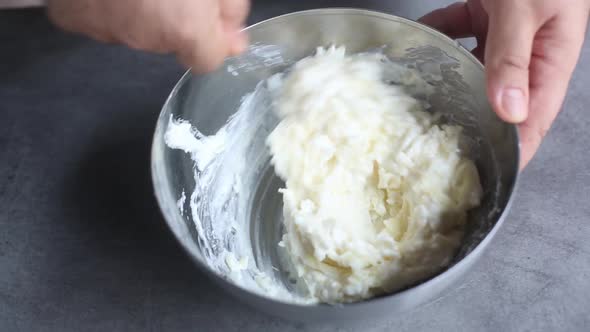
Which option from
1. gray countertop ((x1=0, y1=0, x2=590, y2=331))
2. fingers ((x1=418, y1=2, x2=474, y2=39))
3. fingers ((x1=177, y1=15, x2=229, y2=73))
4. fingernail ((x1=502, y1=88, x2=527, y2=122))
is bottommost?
gray countertop ((x1=0, y1=0, x2=590, y2=331))

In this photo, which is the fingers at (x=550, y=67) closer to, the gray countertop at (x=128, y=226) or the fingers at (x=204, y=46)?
the gray countertop at (x=128, y=226)

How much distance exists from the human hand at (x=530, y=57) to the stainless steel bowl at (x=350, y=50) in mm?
56

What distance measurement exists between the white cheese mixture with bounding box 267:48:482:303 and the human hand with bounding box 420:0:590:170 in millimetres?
160

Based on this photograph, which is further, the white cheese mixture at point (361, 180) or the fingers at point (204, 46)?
the white cheese mixture at point (361, 180)

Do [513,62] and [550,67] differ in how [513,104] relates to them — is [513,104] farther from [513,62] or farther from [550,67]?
[550,67]

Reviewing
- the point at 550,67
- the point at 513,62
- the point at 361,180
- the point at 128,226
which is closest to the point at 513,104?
the point at 513,62

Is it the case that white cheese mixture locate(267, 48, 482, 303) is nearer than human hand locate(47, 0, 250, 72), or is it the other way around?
human hand locate(47, 0, 250, 72)

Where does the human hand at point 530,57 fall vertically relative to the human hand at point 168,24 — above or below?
below

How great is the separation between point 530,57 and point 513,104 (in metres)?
0.17

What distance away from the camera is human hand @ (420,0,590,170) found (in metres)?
0.91

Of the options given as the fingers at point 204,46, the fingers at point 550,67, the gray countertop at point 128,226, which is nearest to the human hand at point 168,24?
the fingers at point 204,46

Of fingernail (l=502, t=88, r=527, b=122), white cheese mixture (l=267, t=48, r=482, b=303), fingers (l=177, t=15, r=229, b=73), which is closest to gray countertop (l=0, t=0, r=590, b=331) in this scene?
white cheese mixture (l=267, t=48, r=482, b=303)

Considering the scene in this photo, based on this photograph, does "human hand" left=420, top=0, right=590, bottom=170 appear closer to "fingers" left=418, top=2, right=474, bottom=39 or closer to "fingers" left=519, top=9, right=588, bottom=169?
"fingers" left=519, top=9, right=588, bottom=169

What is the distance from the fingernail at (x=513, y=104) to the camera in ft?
2.95
